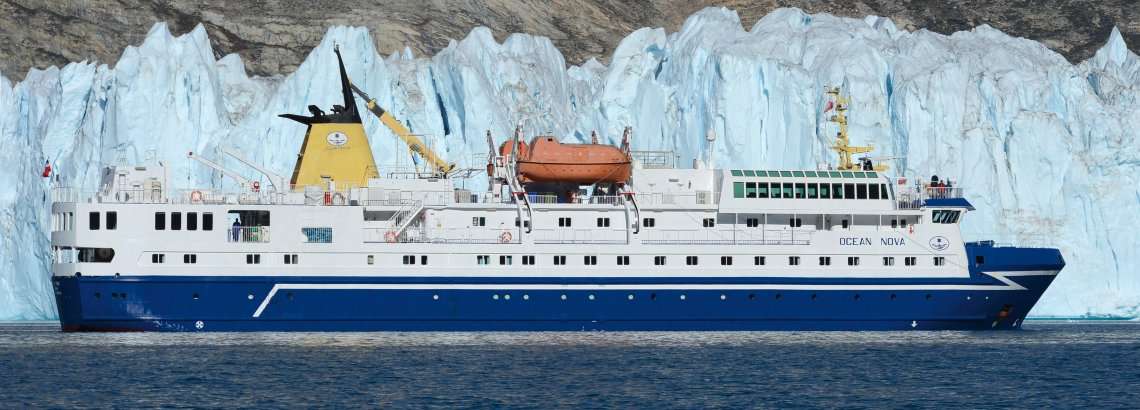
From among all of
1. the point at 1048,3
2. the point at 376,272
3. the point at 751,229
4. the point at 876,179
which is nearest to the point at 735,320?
the point at 751,229

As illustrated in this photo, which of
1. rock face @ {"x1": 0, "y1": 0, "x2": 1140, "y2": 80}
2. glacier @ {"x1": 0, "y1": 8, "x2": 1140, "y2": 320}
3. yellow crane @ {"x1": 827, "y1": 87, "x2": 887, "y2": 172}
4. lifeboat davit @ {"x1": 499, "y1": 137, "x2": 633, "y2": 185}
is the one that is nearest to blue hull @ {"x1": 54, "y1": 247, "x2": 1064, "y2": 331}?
lifeboat davit @ {"x1": 499, "y1": 137, "x2": 633, "y2": 185}

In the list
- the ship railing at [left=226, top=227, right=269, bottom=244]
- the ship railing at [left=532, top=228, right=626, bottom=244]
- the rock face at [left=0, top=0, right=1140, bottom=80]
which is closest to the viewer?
the ship railing at [left=226, top=227, right=269, bottom=244]

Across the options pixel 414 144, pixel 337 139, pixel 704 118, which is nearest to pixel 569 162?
pixel 414 144

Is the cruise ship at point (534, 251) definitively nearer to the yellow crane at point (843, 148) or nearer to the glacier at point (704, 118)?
the yellow crane at point (843, 148)

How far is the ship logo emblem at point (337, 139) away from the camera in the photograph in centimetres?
4350

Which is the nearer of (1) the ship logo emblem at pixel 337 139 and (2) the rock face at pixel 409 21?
(1) the ship logo emblem at pixel 337 139

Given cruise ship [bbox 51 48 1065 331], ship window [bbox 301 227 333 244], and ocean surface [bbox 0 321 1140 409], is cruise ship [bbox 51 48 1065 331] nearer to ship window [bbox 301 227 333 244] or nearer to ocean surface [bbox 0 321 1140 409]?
ship window [bbox 301 227 333 244]

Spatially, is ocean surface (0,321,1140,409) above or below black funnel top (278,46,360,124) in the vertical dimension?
below

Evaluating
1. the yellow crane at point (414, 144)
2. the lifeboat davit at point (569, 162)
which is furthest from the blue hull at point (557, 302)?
the yellow crane at point (414, 144)

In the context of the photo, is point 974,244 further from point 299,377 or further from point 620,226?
point 299,377

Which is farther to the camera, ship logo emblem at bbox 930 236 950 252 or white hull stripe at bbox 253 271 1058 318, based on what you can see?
ship logo emblem at bbox 930 236 950 252

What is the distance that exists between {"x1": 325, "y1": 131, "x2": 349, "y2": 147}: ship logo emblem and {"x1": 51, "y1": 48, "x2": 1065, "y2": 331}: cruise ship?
0.04 metres

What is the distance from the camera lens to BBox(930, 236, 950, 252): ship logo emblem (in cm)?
4256

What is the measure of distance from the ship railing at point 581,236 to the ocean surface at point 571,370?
91.7 inches
